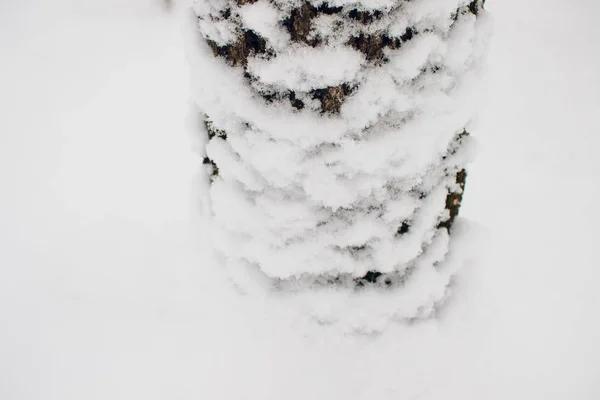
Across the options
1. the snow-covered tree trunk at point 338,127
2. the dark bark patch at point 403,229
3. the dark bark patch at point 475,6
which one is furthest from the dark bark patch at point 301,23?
the dark bark patch at point 403,229

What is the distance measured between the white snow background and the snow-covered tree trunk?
0.19m

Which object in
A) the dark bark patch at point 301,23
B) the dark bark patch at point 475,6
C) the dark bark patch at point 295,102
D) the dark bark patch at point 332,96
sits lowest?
the dark bark patch at point 332,96

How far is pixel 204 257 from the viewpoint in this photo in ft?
4.70

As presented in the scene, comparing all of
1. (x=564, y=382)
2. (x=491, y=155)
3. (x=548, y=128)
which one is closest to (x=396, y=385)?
(x=564, y=382)

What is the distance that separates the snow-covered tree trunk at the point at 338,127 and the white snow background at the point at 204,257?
19cm

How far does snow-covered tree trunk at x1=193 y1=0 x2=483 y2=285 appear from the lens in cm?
79

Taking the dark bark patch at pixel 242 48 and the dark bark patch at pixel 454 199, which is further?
the dark bark patch at pixel 454 199

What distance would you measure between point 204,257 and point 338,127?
31.3 inches

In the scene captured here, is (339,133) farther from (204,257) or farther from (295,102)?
(204,257)

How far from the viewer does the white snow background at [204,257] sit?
124cm

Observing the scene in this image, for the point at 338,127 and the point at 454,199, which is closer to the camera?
the point at 338,127

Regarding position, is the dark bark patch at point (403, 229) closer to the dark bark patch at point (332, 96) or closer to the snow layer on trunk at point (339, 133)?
the snow layer on trunk at point (339, 133)

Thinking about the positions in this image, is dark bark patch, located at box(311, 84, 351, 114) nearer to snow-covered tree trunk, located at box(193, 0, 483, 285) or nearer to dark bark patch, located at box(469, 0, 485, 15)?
snow-covered tree trunk, located at box(193, 0, 483, 285)

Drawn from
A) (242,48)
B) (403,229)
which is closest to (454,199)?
(403,229)
